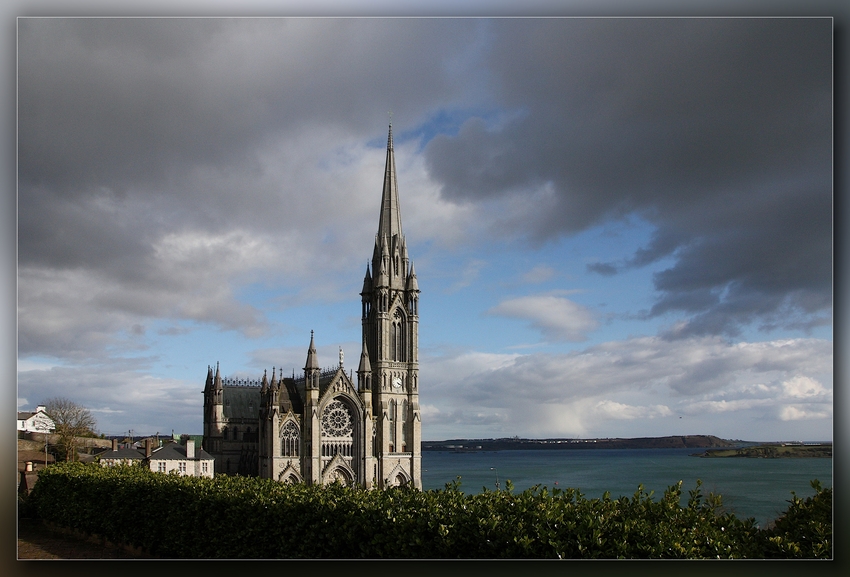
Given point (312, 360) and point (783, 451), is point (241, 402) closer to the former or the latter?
point (312, 360)

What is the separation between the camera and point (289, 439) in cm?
4009

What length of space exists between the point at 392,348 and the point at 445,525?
33949 millimetres

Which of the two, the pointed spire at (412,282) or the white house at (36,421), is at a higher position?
the pointed spire at (412,282)

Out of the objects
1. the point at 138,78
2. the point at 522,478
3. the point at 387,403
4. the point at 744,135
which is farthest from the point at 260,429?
the point at 744,135

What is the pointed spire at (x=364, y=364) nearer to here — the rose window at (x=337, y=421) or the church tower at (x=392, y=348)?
the church tower at (x=392, y=348)

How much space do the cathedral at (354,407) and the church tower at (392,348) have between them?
2.3 inches

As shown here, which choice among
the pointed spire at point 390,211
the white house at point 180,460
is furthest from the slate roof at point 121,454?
the pointed spire at point 390,211

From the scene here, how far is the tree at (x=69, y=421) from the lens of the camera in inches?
598

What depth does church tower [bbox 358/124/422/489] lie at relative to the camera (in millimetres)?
43469

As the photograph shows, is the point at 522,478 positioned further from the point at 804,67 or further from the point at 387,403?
the point at 804,67

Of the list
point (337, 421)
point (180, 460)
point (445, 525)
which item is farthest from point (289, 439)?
point (445, 525)

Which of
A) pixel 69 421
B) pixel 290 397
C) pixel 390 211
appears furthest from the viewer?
pixel 390 211

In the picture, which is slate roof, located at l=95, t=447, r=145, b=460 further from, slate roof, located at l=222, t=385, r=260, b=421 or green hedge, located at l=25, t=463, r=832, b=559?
slate roof, located at l=222, t=385, r=260, b=421

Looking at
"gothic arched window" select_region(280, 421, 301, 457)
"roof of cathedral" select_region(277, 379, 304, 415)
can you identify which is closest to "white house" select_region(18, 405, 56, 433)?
"gothic arched window" select_region(280, 421, 301, 457)
